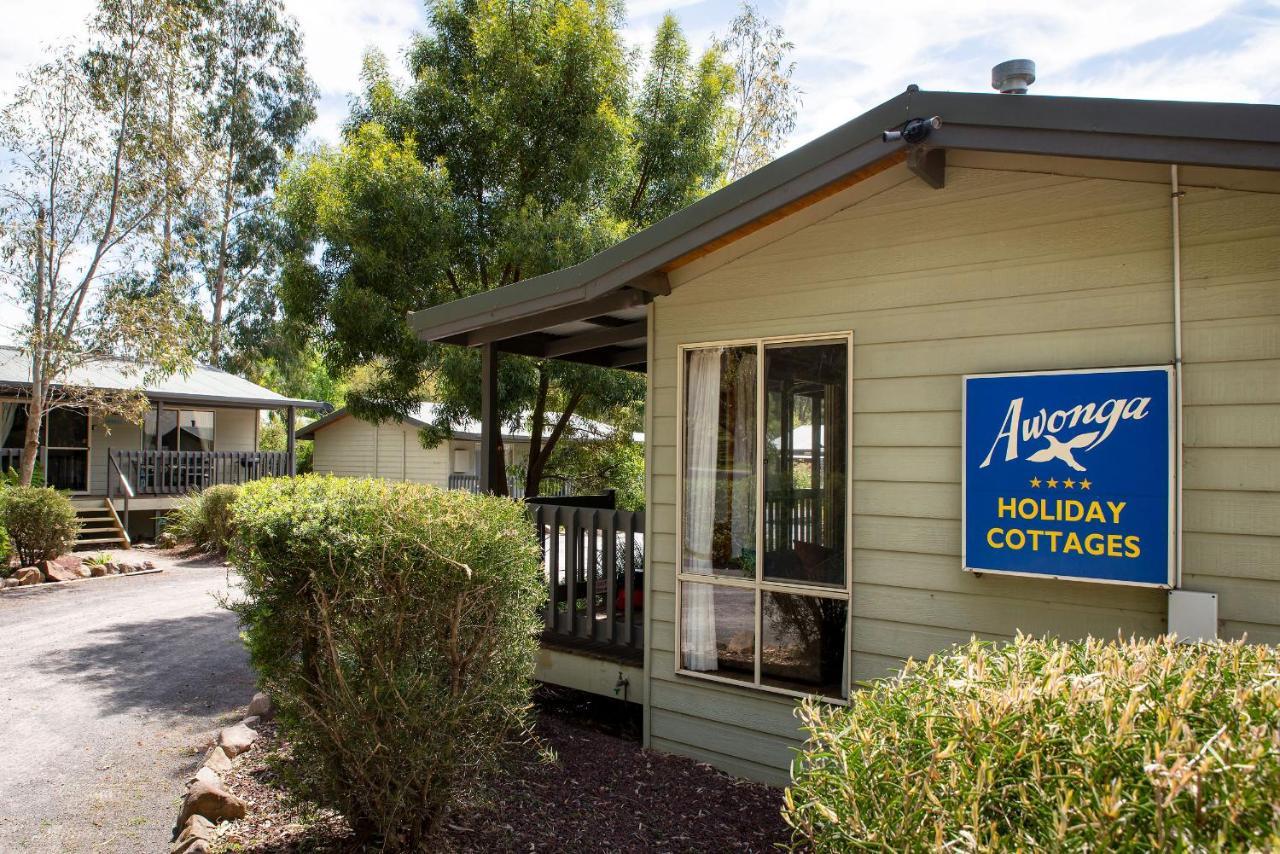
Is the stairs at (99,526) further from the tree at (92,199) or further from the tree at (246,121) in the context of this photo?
the tree at (246,121)

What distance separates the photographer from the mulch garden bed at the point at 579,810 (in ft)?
11.4

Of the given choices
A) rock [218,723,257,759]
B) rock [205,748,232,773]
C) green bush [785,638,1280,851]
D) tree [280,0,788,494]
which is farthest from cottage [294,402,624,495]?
green bush [785,638,1280,851]

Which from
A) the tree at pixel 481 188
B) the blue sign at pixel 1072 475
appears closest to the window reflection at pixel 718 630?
the blue sign at pixel 1072 475

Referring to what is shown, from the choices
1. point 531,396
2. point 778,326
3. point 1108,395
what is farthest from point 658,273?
point 531,396

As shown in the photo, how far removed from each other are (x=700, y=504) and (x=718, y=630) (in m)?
0.72

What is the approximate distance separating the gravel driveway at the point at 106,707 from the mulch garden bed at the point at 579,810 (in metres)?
0.55

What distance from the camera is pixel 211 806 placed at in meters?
3.65

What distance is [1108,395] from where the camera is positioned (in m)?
3.27

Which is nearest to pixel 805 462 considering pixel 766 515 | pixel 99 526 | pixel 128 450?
pixel 766 515

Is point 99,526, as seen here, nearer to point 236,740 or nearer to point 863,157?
point 236,740

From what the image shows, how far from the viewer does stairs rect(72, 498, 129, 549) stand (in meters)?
14.0

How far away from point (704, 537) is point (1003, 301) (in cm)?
201

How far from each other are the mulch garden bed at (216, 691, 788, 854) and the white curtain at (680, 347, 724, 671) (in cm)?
66

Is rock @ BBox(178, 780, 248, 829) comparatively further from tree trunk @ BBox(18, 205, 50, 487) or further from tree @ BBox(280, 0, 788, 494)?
tree trunk @ BBox(18, 205, 50, 487)
